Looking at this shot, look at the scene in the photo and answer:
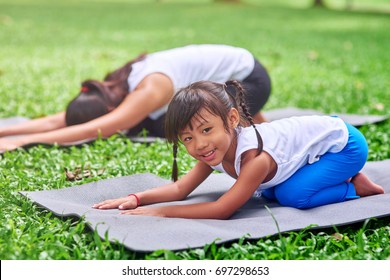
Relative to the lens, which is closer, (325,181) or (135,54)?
(325,181)

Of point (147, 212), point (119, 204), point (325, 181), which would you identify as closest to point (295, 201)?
point (325, 181)

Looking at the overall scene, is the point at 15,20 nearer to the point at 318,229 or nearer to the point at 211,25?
the point at 211,25

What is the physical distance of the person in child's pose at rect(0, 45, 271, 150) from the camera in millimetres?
4469

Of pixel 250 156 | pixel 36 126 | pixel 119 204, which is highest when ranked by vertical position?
pixel 250 156

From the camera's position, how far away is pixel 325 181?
321 cm

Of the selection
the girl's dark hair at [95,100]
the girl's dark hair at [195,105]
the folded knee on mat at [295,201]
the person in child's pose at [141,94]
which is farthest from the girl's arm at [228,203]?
the girl's dark hair at [95,100]

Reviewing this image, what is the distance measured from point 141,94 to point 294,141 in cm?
159

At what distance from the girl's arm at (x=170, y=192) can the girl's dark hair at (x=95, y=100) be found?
146cm

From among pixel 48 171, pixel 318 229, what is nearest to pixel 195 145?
pixel 318 229

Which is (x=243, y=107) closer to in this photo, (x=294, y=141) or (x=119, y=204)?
(x=294, y=141)

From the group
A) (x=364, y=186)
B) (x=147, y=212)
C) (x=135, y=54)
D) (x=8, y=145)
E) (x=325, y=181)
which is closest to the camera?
(x=147, y=212)

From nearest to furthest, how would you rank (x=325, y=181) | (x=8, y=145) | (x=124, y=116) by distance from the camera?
(x=325, y=181) → (x=8, y=145) → (x=124, y=116)
